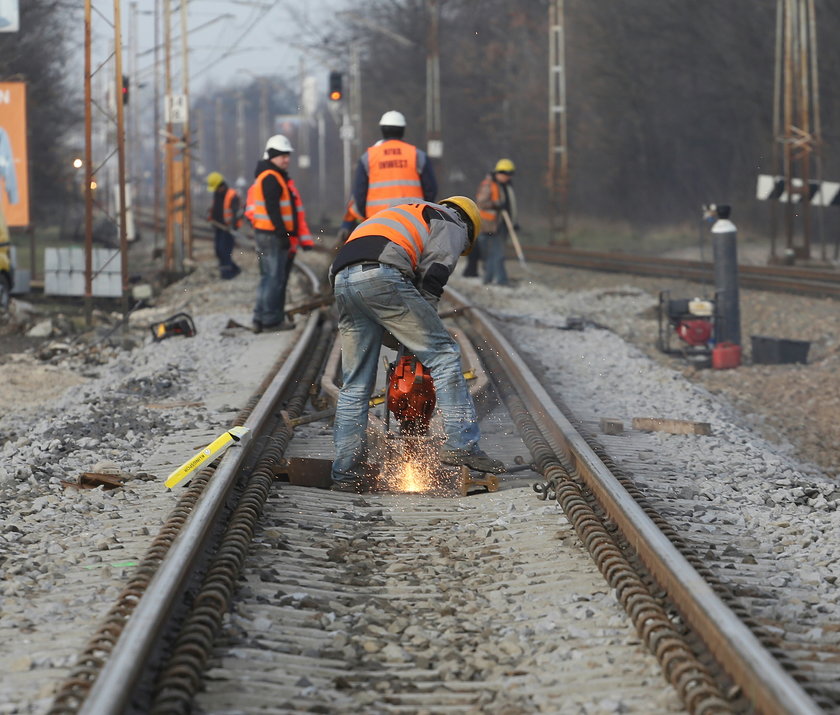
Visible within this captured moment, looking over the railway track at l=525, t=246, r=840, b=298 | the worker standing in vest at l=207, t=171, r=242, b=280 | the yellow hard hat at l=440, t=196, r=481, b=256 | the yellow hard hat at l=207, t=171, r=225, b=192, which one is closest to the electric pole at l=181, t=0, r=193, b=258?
the yellow hard hat at l=207, t=171, r=225, b=192

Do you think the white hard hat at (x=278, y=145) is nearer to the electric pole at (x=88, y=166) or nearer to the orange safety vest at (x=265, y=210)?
the orange safety vest at (x=265, y=210)

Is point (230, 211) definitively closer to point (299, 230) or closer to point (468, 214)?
point (299, 230)

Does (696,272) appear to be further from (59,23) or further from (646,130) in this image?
(59,23)

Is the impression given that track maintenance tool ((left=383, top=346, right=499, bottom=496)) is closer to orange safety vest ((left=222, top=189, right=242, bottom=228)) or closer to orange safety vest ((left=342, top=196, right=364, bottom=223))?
orange safety vest ((left=342, top=196, right=364, bottom=223))

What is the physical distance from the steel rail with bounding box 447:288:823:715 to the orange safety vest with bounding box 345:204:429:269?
143 centimetres

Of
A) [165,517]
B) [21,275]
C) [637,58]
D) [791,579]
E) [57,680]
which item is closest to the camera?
[57,680]

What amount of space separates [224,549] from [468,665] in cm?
141

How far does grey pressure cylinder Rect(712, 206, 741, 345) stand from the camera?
13820 mm

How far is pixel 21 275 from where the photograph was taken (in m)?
19.4

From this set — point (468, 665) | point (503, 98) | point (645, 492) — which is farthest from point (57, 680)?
point (503, 98)

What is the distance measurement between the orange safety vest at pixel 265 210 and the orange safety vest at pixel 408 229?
257 inches

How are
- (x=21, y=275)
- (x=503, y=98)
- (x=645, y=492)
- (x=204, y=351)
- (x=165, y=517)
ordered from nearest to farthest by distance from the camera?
(x=165, y=517), (x=645, y=492), (x=204, y=351), (x=21, y=275), (x=503, y=98)

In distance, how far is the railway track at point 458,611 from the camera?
4.09m

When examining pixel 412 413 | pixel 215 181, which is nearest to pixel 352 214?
pixel 412 413
